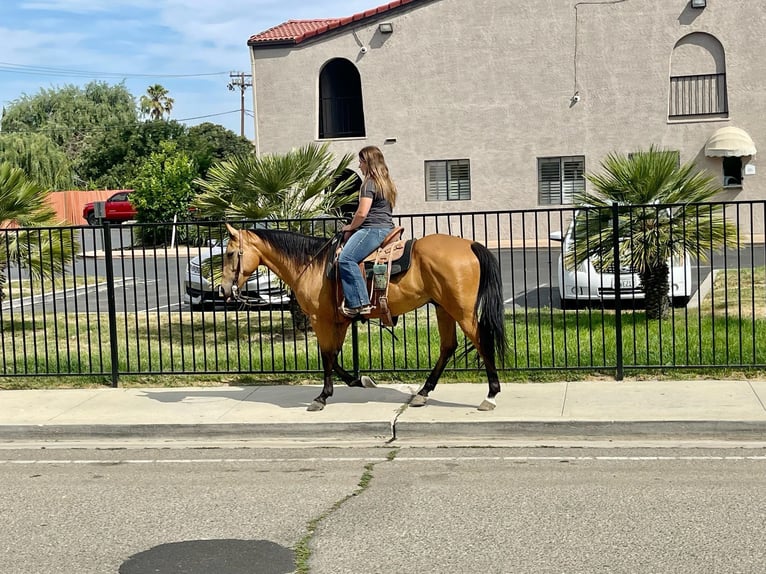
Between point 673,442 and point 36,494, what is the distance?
4.83 metres

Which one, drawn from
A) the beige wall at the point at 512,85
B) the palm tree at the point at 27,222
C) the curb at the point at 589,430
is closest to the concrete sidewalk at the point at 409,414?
the curb at the point at 589,430

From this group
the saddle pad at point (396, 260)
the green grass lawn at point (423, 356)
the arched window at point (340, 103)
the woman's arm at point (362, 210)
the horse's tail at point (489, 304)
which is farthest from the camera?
the arched window at point (340, 103)

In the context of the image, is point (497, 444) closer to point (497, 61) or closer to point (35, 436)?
point (35, 436)

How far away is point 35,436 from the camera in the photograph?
9297 mm

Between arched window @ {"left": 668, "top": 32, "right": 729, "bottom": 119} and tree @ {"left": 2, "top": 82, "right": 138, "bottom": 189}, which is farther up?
tree @ {"left": 2, "top": 82, "right": 138, "bottom": 189}

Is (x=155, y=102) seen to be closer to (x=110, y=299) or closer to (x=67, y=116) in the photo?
(x=67, y=116)

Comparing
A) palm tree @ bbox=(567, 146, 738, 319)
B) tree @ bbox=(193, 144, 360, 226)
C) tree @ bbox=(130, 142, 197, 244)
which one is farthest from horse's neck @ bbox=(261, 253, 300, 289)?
tree @ bbox=(130, 142, 197, 244)

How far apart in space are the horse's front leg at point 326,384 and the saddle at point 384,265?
1.84 feet

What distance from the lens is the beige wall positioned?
31.9 meters

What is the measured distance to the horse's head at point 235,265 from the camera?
952cm

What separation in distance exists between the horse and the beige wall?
2353cm

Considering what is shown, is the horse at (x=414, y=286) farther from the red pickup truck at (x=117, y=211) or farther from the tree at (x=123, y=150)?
the tree at (x=123, y=150)

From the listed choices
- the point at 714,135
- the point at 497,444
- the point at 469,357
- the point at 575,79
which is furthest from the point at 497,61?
the point at 497,444

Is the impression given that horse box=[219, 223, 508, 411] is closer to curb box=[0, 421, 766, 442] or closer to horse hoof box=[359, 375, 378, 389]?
horse hoof box=[359, 375, 378, 389]
